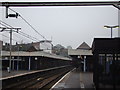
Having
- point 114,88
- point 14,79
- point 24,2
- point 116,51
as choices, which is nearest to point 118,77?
point 114,88

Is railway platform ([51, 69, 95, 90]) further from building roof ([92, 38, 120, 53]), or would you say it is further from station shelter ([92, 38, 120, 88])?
building roof ([92, 38, 120, 53])

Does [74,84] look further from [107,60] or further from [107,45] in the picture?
[107,45]

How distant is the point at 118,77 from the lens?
36.9 ft

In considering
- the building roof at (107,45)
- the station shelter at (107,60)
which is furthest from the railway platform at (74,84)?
the building roof at (107,45)

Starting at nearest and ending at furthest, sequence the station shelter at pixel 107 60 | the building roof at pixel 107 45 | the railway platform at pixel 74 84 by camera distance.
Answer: the station shelter at pixel 107 60 < the building roof at pixel 107 45 < the railway platform at pixel 74 84

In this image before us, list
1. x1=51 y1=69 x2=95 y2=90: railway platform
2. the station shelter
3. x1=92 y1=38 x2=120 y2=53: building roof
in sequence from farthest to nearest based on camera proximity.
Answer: x1=51 y1=69 x2=95 y2=90: railway platform, x1=92 y1=38 x2=120 y2=53: building roof, the station shelter

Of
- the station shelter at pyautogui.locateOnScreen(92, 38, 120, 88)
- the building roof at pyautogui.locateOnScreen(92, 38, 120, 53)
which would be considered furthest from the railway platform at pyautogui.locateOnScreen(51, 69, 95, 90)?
the building roof at pyautogui.locateOnScreen(92, 38, 120, 53)

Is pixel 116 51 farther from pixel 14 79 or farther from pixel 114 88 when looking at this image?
pixel 14 79

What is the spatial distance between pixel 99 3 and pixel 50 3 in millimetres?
2228

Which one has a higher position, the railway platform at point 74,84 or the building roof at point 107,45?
the building roof at point 107,45

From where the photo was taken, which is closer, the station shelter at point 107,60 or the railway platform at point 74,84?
the station shelter at point 107,60

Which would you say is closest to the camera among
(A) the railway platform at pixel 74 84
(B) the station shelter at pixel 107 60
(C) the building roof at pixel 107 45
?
(B) the station shelter at pixel 107 60

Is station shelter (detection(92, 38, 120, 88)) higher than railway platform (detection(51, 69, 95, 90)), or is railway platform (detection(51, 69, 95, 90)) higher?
station shelter (detection(92, 38, 120, 88))

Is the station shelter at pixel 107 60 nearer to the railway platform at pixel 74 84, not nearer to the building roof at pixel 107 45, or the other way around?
the building roof at pixel 107 45
